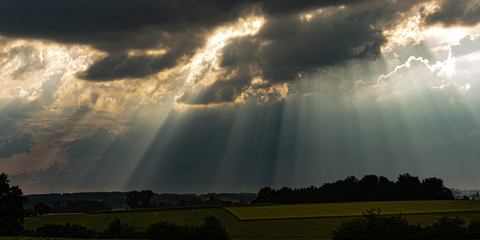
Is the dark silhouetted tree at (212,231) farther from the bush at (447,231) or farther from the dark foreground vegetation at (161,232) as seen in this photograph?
the bush at (447,231)

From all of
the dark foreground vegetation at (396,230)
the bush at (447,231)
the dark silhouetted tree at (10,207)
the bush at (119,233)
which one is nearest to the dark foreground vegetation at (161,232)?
the bush at (119,233)

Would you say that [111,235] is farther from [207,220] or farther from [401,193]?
[401,193]

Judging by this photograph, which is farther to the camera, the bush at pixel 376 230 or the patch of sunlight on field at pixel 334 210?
the patch of sunlight on field at pixel 334 210

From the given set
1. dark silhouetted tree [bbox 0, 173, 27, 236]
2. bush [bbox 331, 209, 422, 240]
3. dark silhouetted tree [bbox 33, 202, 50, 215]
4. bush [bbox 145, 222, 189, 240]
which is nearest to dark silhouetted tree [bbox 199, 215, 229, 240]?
bush [bbox 145, 222, 189, 240]

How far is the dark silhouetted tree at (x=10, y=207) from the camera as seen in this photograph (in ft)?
241

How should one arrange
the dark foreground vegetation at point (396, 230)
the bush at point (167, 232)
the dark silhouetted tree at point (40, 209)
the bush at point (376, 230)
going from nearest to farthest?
the bush at point (376, 230) → the dark foreground vegetation at point (396, 230) → the bush at point (167, 232) → the dark silhouetted tree at point (40, 209)

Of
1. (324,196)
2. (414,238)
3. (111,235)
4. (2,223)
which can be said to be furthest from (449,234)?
(324,196)

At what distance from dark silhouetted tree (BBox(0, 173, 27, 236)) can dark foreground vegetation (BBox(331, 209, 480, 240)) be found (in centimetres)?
5341

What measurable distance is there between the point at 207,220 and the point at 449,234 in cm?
3176

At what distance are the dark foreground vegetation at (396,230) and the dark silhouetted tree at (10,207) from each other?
53412 mm

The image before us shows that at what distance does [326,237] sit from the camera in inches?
2662

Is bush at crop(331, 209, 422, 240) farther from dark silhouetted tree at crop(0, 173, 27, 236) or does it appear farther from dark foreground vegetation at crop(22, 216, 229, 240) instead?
dark silhouetted tree at crop(0, 173, 27, 236)

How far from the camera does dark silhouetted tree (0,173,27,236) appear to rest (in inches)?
2889

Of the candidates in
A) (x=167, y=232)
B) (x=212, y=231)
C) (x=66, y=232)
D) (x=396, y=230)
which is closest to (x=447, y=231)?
(x=396, y=230)
